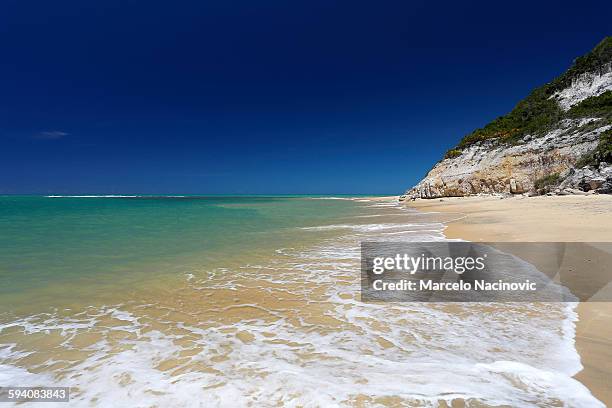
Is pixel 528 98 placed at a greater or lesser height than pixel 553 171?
greater

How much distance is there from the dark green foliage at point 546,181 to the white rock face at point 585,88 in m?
16.2

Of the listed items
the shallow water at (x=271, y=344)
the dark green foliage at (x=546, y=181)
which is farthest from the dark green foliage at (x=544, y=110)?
the shallow water at (x=271, y=344)

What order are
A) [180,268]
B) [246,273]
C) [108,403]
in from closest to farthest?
1. [108,403]
2. [246,273]
3. [180,268]

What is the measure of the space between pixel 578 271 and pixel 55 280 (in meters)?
11.5

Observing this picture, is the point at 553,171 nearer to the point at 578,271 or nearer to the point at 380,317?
the point at 578,271

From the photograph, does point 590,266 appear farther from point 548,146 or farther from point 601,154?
point 548,146

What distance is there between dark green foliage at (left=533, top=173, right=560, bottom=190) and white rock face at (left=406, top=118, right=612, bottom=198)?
886 mm

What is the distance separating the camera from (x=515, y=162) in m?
35.3

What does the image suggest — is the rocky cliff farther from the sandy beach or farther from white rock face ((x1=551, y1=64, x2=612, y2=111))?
the sandy beach

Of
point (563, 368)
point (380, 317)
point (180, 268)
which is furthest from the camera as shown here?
point (180, 268)

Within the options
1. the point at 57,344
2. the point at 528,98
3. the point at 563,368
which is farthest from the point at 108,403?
the point at 528,98

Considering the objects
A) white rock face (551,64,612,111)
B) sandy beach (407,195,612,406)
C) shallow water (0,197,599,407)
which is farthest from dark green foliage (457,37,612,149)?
shallow water (0,197,599,407)

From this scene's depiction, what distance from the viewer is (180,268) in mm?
8219

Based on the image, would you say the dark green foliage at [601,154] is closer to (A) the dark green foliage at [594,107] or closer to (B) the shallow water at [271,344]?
(A) the dark green foliage at [594,107]
